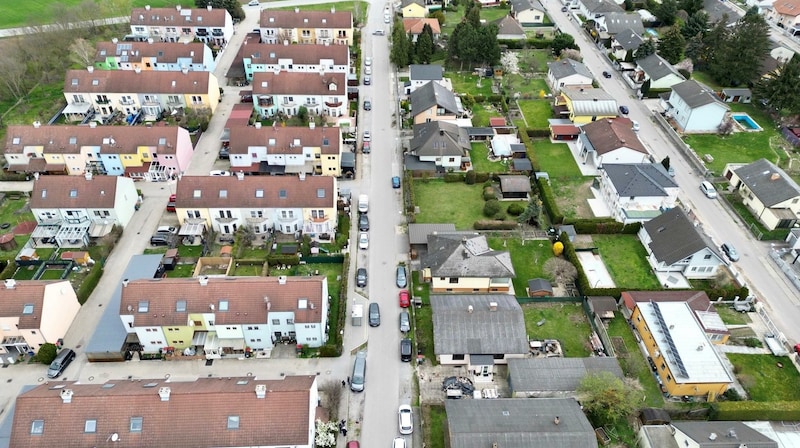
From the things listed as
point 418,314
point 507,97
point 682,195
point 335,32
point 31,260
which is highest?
point 335,32

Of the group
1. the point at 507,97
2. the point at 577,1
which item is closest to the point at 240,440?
the point at 507,97

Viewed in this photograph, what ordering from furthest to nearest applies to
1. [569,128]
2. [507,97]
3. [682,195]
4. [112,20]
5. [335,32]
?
[112,20]
[335,32]
[507,97]
[569,128]
[682,195]

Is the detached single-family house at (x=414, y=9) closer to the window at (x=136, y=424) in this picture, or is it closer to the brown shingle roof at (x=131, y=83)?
the brown shingle roof at (x=131, y=83)

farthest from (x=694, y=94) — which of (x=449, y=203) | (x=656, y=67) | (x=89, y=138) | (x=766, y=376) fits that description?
(x=89, y=138)

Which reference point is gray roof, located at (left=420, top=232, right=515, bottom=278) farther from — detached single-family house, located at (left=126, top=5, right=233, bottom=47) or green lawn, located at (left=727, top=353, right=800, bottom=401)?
detached single-family house, located at (left=126, top=5, right=233, bottom=47)

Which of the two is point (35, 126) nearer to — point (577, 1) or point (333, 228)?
point (333, 228)

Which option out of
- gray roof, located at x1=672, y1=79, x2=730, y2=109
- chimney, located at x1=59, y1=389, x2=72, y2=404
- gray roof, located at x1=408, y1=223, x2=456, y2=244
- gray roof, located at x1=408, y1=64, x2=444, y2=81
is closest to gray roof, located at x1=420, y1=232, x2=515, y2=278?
gray roof, located at x1=408, y1=223, x2=456, y2=244

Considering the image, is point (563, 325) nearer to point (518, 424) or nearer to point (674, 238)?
point (518, 424)
